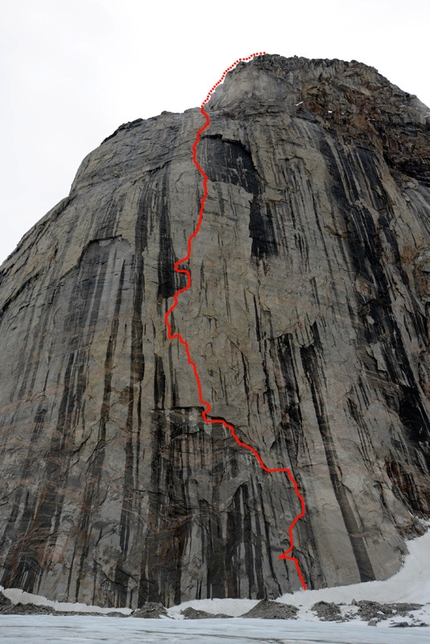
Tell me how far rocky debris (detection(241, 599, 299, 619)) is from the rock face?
0.66 metres

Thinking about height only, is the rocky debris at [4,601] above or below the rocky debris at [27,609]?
above

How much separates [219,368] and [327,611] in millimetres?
7913

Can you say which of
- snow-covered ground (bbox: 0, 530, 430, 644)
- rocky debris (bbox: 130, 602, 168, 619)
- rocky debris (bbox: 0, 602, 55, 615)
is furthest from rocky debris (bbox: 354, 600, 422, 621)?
rocky debris (bbox: 0, 602, 55, 615)

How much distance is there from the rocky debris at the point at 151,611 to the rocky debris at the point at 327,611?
366 centimetres

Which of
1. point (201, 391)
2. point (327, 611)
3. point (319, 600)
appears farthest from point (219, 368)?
point (327, 611)

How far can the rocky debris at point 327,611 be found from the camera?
12.1 m

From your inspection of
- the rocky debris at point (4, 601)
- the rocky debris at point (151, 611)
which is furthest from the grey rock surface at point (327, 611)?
the rocky debris at point (4, 601)

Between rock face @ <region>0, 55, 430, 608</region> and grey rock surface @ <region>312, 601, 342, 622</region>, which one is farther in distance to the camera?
rock face @ <region>0, 55, 430, 608</region>

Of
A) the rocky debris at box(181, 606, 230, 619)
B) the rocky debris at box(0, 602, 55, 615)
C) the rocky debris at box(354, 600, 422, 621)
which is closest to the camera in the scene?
the rocky debris at box(354, 600, 422, 621)

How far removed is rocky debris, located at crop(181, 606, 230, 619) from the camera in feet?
40.9

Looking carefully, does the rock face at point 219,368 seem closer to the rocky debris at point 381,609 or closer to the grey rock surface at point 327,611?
the grey rock surface at point 327,611

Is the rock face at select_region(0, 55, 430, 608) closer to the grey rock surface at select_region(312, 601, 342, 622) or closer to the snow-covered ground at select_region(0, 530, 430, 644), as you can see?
the snow-covered ground at select_region(0, 530, 430, 644)

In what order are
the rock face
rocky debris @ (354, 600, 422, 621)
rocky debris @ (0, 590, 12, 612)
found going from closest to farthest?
rocky debris @ (354, 600, 422, 621), rocky debris @ (0, 590, 12, 612), the rock face

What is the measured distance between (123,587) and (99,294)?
9602 mm
